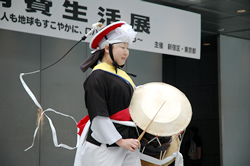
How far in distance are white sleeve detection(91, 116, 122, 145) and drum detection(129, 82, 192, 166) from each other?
14 centimetres

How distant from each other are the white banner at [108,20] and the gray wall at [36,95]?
694 mm

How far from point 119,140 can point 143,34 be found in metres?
3.30

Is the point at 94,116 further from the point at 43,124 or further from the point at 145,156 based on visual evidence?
the point at 43,124

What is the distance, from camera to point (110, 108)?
2.22 m

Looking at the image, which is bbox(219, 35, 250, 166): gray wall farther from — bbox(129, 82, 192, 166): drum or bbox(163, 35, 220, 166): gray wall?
bbox(129, 82, 192, 166): drum

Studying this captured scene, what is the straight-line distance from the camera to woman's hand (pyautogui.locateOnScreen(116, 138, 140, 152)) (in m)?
2.12

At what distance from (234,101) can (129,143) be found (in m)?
6.62

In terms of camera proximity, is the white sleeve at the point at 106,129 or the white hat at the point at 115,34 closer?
the white sleeve at the point at 106,129

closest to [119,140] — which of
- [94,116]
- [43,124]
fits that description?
[94,116]

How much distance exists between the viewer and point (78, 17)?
4676mm

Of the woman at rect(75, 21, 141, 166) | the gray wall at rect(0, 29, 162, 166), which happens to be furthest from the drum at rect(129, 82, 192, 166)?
the gray wall at rect(0, 29, 162, 166)

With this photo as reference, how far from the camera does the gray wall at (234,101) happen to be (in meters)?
8.09

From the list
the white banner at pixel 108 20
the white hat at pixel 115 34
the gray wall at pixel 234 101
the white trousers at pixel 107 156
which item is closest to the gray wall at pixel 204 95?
the gray wall at pixel 234 101

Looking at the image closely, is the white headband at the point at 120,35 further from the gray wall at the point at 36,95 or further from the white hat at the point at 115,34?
the gray wall at the point at 36,95
